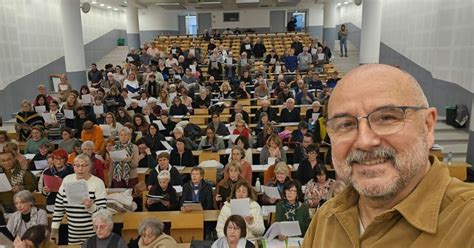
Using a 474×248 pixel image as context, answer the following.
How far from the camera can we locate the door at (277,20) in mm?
27203

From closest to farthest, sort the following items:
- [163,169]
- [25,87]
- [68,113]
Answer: [163,169] → [68,113] → [25,87]

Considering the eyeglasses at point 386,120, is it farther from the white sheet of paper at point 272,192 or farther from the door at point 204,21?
the door at point 204,21

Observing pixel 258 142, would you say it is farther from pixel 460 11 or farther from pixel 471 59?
pixel 460 11

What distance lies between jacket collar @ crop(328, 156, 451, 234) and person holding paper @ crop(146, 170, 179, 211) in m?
4.48

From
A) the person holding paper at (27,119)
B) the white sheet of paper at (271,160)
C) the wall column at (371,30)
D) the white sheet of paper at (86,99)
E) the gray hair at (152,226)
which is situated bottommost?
the white sheet of paper at (271,160)

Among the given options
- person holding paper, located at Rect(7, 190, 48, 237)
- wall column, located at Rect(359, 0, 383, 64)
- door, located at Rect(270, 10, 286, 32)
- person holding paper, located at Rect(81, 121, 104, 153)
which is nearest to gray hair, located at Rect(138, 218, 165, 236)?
person holding paper, located at Rect(7, 190, 48, 237)

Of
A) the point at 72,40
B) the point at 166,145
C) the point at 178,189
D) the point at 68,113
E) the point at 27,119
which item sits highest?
the point at 72,40

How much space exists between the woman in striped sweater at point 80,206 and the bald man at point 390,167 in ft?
12.1

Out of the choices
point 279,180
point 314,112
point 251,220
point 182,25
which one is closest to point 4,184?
point 251,220

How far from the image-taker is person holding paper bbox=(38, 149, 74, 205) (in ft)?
17.3

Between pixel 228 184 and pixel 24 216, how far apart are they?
7.89 feet

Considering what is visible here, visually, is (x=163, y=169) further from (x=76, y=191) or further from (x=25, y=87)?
(x=25, y=87)

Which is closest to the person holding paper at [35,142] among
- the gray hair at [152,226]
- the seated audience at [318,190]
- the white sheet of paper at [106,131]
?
the white sheet of paper at [106,131]

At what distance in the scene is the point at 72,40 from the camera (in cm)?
1276
